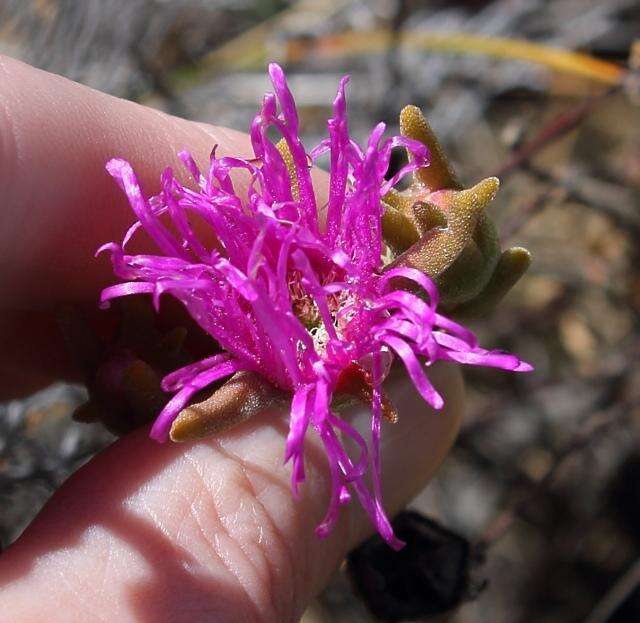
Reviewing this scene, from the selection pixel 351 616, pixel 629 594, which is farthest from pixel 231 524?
pixel 629 594

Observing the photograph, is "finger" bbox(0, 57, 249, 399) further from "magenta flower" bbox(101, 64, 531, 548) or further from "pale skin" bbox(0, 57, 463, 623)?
"magenta flower" bbox(101, 64, 531, 548)

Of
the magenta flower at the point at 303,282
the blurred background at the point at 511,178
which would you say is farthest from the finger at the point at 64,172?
the blurred background at the point at 511,178

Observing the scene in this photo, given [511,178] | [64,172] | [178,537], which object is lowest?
[511,178]

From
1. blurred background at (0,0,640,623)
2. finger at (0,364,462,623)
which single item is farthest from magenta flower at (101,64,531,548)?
blurred background at (0,0,640,623)

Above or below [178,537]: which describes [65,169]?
above

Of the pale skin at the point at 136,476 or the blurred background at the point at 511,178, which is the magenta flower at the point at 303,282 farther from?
the blurred background at the point at 511,178

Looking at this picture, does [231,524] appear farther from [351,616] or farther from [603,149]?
[603,149]

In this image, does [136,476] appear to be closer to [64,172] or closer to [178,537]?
[178,537]

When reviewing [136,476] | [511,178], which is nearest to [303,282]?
[136,476]
